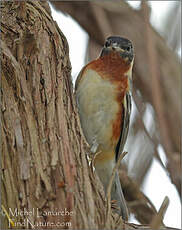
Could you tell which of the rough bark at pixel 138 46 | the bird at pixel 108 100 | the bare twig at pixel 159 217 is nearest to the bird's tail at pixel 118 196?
the bird at pixel 108 100

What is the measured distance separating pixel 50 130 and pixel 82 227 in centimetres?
58

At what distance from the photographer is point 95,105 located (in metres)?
3.40

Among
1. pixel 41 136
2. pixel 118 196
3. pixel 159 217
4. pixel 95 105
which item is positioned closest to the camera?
pixel 159 217

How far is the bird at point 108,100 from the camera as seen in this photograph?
11.1 feet

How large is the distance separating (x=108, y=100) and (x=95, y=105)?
0.39 ft

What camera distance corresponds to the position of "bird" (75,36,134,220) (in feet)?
11.1

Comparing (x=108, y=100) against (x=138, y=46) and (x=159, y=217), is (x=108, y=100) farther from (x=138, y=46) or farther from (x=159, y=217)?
(x=159, y=217)

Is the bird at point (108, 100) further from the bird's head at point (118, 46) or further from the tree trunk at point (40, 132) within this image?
the tree trunk at point (40, 132)

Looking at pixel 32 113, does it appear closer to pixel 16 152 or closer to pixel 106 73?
pixel 16 152

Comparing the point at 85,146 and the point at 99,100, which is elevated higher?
the point at 99,100

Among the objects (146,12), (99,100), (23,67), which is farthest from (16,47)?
(146,12)

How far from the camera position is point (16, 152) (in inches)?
91.8

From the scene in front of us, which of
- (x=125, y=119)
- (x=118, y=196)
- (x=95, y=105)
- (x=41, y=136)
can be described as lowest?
(x=118, y=196)

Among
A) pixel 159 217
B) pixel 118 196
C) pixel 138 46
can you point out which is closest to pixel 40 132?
pixel 159 217
